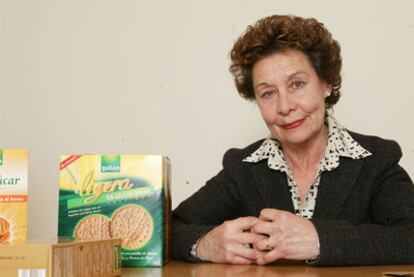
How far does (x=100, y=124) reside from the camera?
1.88 meters

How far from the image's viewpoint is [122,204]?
3.59 ft

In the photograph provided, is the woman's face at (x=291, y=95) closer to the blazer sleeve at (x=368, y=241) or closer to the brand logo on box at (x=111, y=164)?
the blazer sleeve at (x=368, y=241)

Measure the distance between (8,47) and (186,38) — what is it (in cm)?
65

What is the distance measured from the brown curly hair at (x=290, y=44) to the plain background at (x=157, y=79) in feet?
1.20

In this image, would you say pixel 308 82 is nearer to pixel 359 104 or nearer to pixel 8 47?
pixel 359 104

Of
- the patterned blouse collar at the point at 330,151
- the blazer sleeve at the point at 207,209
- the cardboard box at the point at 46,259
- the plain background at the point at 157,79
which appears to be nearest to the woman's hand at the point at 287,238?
the blazer sleeve at the point at 207,209

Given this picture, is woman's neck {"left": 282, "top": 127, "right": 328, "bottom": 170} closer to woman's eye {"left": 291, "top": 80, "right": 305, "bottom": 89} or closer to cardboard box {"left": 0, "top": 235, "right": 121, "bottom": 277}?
woman's eye {"left": 291, "top": 80, "right": 305, "bottom": 89}

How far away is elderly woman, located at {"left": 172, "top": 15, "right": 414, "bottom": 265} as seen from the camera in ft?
3.97

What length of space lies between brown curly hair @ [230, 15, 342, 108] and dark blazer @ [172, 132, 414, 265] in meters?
0.21

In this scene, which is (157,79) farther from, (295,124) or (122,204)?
(122,204)

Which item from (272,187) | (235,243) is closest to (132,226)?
(235,243)

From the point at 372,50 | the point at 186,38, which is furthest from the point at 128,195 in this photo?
the point at 372,50

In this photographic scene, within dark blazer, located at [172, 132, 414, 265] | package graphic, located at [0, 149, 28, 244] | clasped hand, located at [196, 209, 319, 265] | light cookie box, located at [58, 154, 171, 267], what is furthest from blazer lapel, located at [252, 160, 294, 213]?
package graphic, located at [0, 149, 28, 244]

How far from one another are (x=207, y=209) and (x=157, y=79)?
2.08ft
